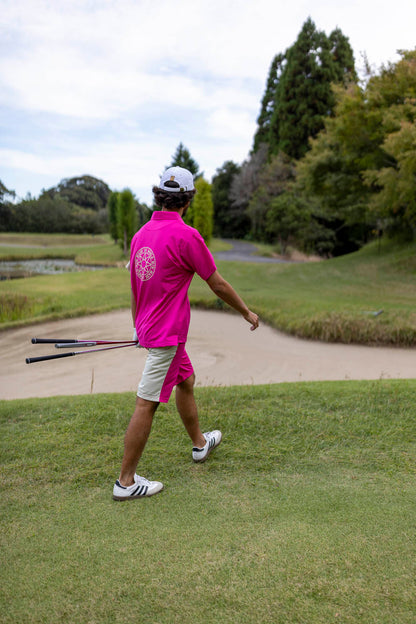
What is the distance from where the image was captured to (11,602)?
1784mm

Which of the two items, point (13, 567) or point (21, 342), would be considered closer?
point (13, 567)

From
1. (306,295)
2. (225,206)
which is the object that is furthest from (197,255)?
(225,206)

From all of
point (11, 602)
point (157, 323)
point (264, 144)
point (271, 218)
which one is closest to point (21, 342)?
point (157, 323)

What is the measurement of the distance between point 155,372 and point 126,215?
29.1 m

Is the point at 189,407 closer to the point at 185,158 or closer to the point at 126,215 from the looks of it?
the point at 126,215

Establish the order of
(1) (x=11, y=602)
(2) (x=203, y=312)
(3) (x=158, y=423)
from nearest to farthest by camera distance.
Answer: (1) (x=11, y=602), (3) (x=158, y=423), (2) (x=203, y=312)

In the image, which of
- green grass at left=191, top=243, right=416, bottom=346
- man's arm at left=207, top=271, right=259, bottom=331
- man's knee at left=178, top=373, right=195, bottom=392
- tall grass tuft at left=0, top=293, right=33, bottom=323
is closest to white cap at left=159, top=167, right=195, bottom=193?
man's arm at left=207, top=271, right=259, bottom=331

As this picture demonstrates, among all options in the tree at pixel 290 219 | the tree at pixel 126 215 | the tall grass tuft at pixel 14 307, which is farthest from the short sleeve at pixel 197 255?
the tree at pixel 126 215

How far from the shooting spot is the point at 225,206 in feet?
136

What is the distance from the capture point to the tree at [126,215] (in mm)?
30094

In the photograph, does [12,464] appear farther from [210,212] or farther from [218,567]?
[210,212]

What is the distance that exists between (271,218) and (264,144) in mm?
11647

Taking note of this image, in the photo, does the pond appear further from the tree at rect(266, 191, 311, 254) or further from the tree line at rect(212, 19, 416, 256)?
the tree at rect(266, 191, 311, 254)

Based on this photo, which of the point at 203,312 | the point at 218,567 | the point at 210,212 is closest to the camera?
the point at 218,567
